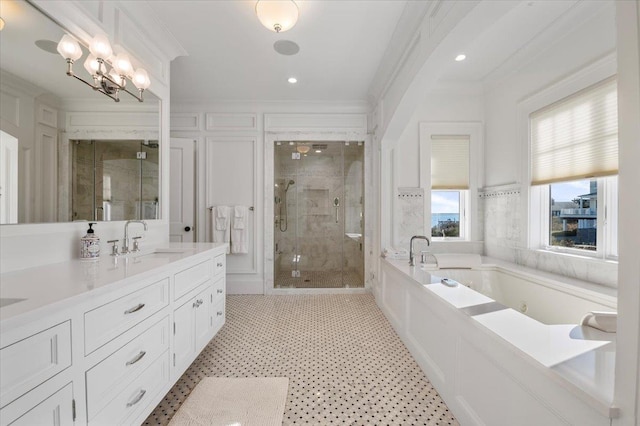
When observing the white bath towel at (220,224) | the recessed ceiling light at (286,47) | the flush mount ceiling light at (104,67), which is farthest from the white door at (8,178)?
the white bath towel at (220,224)

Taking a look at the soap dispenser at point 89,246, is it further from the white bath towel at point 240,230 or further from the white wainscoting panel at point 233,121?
the white wainscoting panel at point 233,121

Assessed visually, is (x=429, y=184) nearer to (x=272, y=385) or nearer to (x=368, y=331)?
(x=368, y=331)

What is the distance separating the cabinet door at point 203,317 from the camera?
1.93 meters

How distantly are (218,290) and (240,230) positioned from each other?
147cm

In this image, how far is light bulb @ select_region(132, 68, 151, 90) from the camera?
2021 mm

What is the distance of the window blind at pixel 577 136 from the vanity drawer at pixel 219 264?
3.16 m

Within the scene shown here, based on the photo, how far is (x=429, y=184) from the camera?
345 centimetres

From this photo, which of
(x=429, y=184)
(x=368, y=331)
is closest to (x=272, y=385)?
(x=368, y=331)

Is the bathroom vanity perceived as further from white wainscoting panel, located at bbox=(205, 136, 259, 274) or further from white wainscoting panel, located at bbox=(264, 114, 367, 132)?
white wainscoting panel, located at bbox=(264, 114, 367, 132)

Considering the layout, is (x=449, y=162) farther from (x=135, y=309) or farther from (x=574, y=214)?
(x=135, y=309)

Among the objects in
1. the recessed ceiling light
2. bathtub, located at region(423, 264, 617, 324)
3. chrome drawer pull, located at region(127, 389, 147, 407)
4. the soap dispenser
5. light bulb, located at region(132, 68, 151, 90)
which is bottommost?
chrome drawer pull, located at region(127, 389, 147, 407)

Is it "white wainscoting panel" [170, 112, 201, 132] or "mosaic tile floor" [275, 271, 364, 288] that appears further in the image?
"mosaic tile floor" [275, 271, 364, 288]

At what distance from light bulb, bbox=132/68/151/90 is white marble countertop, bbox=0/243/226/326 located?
1329 millimetres

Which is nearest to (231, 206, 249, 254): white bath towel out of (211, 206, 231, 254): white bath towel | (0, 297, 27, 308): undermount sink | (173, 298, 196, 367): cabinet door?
(211, 206, 231, 254): white bath towel
